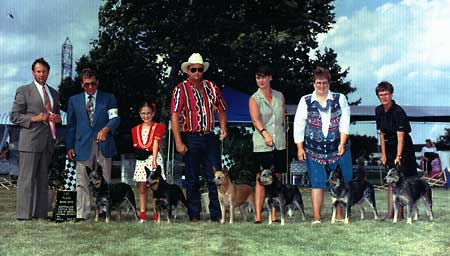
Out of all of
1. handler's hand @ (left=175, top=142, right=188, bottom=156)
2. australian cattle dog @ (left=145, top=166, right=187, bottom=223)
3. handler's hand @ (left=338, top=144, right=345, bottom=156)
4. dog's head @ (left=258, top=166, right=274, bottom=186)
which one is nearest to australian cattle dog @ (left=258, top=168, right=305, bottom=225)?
dog's head @ (left=258, top=166, right=274, bottom=186)

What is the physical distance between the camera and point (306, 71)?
2362cm

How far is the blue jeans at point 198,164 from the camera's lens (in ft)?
21.5

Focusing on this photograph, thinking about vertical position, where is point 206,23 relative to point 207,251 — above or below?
above

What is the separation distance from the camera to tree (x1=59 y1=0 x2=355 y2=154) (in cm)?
1995

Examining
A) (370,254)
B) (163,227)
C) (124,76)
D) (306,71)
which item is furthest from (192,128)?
(306,71)

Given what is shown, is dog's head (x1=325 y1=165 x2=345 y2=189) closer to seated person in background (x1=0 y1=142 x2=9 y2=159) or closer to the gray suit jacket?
the gray suit jacket

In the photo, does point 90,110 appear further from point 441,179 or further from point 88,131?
point 441,179

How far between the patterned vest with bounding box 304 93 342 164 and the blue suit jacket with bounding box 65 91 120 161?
2401 millimetres

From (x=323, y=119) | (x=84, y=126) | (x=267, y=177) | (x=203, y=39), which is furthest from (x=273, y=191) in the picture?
(x=203, y=39)

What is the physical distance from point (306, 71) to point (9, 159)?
1248 cm

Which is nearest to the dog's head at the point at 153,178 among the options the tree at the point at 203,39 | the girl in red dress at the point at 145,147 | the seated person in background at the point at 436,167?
the girl in red dress at the point at 145,147

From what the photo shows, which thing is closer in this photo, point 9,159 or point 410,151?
point 410,151

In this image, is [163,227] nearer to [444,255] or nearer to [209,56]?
[444,255]

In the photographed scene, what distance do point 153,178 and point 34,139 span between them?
1.67m
